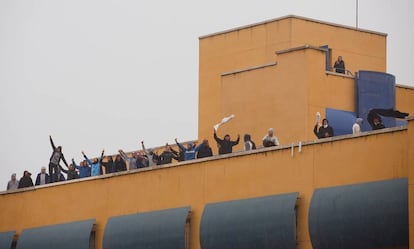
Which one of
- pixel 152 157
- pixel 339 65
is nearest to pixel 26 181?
pixel 152 157

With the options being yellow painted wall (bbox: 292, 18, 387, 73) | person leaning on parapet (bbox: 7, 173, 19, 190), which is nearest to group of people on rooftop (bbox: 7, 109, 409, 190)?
person leaning on parapet (bbox: 7, 173, 19, 190)

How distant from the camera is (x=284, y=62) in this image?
80.1 meters

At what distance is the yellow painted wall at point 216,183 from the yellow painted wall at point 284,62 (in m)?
6.99

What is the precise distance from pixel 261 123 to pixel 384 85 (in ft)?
17.6

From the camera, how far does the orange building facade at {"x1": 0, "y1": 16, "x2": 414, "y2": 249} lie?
63906 mm

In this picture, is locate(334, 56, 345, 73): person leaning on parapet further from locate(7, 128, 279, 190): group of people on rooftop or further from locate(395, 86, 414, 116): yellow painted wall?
locate(7, 128, 279, 190): group of people on rooftop

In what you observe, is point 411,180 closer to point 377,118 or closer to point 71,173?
point 377,118

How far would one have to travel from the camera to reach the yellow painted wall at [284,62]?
260 feet

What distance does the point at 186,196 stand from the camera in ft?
237

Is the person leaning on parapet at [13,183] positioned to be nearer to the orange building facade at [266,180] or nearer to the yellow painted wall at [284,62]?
the orange building facade at [266,180]

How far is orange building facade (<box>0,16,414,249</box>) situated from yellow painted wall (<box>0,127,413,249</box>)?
4cm

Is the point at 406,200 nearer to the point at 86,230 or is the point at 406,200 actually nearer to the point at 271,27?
the point at 86,230

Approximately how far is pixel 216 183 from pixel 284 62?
10705 mm

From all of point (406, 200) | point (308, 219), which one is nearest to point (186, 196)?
point (308, 219)
